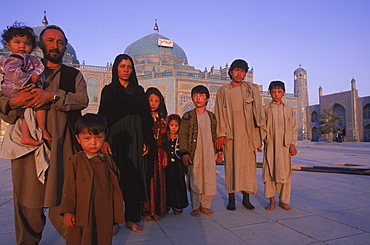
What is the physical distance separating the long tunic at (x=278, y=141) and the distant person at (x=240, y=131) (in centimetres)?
15

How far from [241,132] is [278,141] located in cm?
40

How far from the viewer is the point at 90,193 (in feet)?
4.69

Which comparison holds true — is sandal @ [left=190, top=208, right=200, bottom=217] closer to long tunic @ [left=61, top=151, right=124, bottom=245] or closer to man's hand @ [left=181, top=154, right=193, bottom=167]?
man's hand @ [left=181, top=154, right=193, bottom=167]

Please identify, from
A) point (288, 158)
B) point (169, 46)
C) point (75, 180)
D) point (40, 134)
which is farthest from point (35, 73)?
point (169, 46)

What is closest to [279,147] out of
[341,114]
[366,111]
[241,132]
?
[241,132]

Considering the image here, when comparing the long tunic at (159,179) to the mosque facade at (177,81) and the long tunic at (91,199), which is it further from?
the mosque facade at (177,81)

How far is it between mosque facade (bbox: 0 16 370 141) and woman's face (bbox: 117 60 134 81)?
67.3 ft

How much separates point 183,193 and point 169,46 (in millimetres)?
29473

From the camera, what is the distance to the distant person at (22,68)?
150 centimetres

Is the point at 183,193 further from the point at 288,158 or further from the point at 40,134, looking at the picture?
the point at 40,134

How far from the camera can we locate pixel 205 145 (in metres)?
2.64

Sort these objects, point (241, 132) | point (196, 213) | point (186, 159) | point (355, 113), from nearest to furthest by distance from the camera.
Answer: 1. point (196, 213)
2. point (186, 159)
3. point (241, 132)
4. point (355, 113)

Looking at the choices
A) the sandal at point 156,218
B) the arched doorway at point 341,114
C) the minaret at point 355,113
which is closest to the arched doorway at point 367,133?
the minaret at point 355,113

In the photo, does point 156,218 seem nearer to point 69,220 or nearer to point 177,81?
point 69,220
